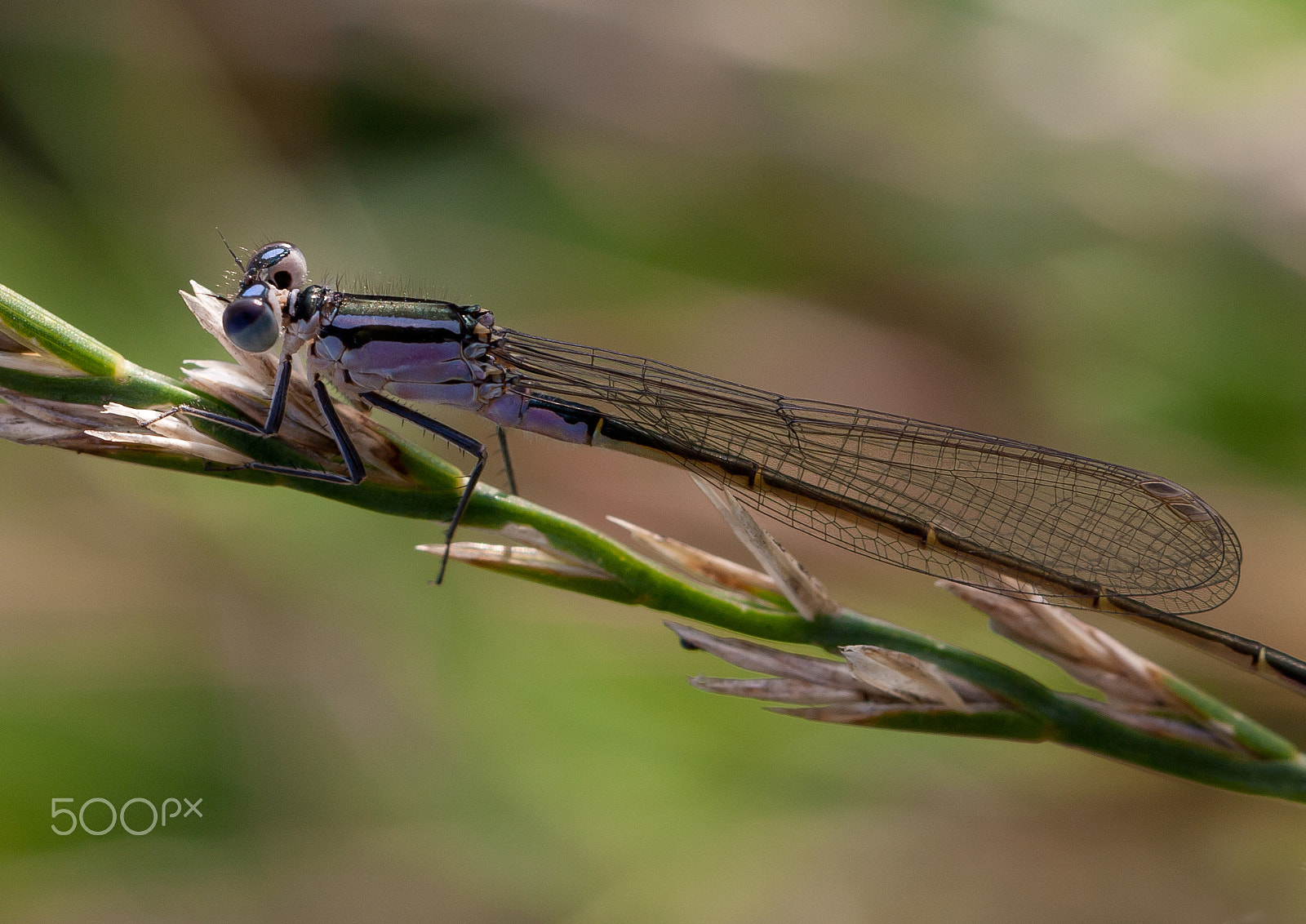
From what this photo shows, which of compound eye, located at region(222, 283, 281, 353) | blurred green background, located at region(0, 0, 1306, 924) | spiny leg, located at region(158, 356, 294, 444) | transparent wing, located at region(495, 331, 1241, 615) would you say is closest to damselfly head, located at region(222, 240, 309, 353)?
compound eye, located at region(222, 283, 281, 353)

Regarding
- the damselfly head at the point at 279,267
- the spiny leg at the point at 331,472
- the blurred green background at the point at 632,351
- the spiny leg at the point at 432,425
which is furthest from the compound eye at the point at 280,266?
the spiny leg at the point at 331,472

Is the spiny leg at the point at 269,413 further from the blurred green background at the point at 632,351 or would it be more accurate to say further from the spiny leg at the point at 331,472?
the blurred green background at the point at 632,351

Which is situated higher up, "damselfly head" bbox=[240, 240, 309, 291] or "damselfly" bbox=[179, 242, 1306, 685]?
"damselfly head" bbox=[240, 240, 309, 291]

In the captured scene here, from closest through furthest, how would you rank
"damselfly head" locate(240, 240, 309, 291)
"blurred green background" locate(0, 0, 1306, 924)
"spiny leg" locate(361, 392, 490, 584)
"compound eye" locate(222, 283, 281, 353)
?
1. "compound eye" locate(222, 283, 281, 353)
2. "spiny leg" locate(361, 392, 490, 584)
3. "damselfly head" locate(240, 240, 309, 291)
4. "blurred green background" locate(0, 0, 1306, 924)

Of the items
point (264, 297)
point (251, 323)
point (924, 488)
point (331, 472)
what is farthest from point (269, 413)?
point (924, 488)

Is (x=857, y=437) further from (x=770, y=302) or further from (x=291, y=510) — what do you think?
(x=291, y=510)

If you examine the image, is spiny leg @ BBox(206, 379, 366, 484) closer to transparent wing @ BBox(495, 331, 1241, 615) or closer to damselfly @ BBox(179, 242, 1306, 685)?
Result: damselfly @ BBox(179, 242, 1306, 685)
